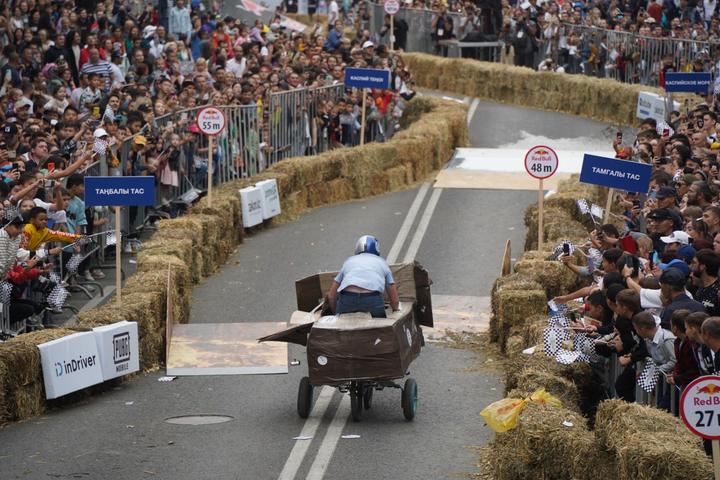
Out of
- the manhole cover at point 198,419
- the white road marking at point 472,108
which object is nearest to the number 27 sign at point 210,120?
the manhole cover at point 198,419

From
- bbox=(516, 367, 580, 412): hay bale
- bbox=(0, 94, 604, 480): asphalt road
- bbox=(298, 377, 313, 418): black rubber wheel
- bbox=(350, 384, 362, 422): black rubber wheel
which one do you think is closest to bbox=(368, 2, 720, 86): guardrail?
bbox=(0, 94, 604, 480): asphalt road

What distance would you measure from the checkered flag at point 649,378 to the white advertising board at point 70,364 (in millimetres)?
6305

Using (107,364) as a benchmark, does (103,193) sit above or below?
above

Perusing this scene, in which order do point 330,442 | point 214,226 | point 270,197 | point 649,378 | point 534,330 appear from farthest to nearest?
point 270,197, point 214,226, point 534,330, point 330,442, point 649,378

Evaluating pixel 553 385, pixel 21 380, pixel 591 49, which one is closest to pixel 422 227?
pixel 21 380

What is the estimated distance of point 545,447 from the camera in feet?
39.7

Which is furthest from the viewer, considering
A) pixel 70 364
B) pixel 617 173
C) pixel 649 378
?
pixel 617 173

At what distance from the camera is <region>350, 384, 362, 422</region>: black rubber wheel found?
49.0 ft

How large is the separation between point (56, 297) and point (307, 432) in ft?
15.1

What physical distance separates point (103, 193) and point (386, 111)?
53.7 ft

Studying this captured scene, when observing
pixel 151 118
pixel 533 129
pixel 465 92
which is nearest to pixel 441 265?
pixel 151 118

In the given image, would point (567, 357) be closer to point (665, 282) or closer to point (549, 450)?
point (665, 282)

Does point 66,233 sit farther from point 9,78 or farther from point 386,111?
point 386,111

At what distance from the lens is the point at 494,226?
26.4 metres
